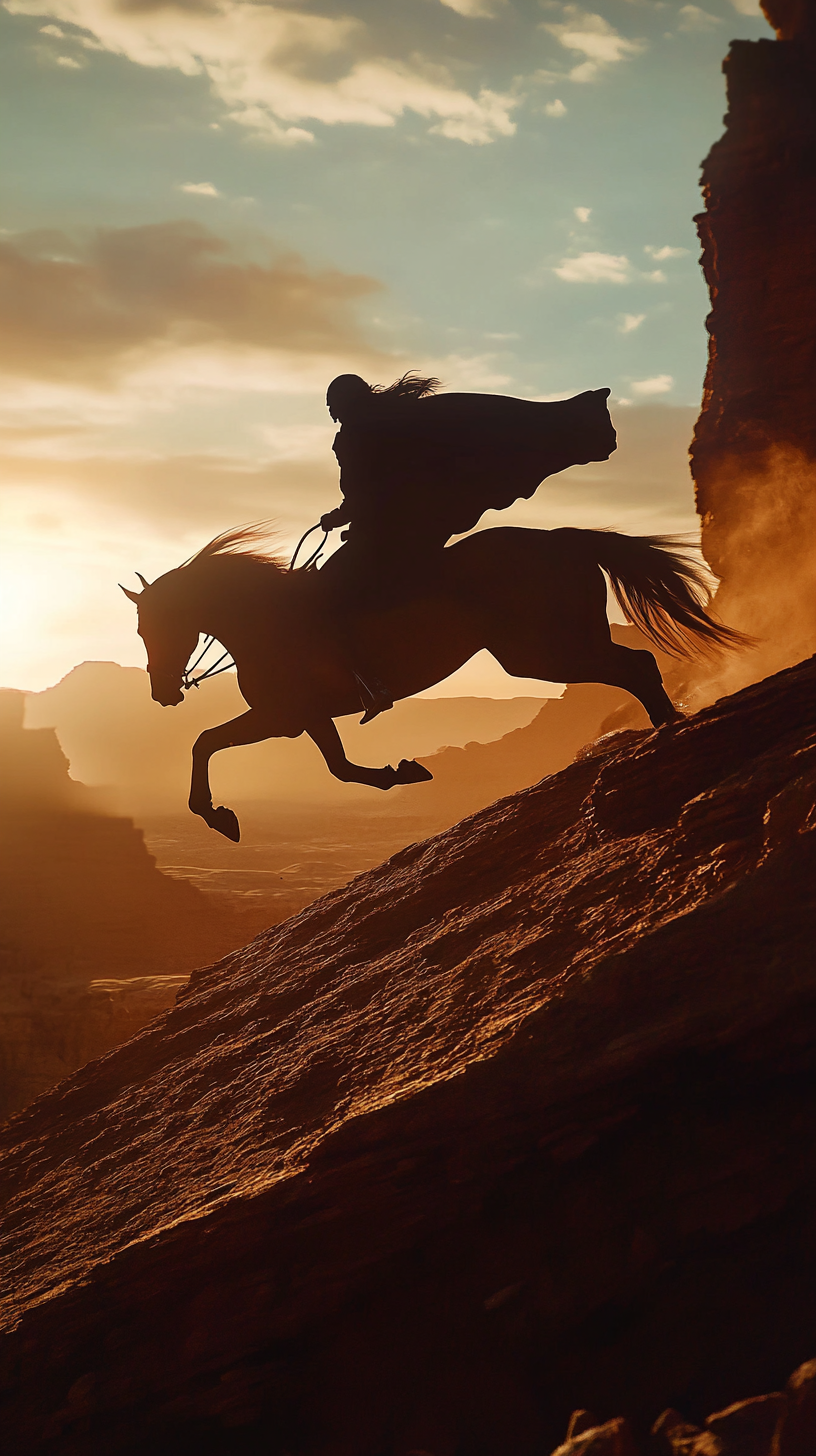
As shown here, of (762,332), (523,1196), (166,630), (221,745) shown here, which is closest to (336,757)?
(221,745)

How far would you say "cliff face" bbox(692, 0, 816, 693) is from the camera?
1539 centimetres

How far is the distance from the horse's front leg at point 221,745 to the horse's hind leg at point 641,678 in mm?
2119

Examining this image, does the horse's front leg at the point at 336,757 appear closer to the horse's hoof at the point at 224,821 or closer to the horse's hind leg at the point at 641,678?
the horse's hoof at the point at 224,821

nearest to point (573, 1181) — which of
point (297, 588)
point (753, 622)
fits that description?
point (297, 588)

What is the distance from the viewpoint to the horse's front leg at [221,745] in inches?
246

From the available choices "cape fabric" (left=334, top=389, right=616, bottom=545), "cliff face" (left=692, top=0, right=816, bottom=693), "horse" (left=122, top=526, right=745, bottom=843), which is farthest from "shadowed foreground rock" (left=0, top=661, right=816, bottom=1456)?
"cliff face" (left=692, top=0, right=816, bottom=693)

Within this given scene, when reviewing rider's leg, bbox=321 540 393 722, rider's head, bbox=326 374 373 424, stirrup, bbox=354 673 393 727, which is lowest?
stirrup, bbox=354 673 393 727

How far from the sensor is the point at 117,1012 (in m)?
24.5

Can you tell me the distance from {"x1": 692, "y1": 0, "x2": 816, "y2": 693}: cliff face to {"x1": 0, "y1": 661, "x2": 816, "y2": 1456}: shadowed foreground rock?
11.0 m

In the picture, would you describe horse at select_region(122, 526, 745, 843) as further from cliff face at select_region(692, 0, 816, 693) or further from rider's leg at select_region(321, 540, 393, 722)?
cliff face at select_region(692, 0, 816, 693)

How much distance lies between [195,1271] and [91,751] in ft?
409

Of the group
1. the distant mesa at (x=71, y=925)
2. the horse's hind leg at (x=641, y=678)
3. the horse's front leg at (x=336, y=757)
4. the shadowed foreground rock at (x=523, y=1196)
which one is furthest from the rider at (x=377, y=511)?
the distant mesa at (x=71, y=925)

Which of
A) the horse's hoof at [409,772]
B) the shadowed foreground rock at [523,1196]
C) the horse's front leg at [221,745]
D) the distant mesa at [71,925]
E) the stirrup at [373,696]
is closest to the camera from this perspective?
the shadowed foreground rock at [523,1196]

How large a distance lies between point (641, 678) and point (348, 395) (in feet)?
7.97
